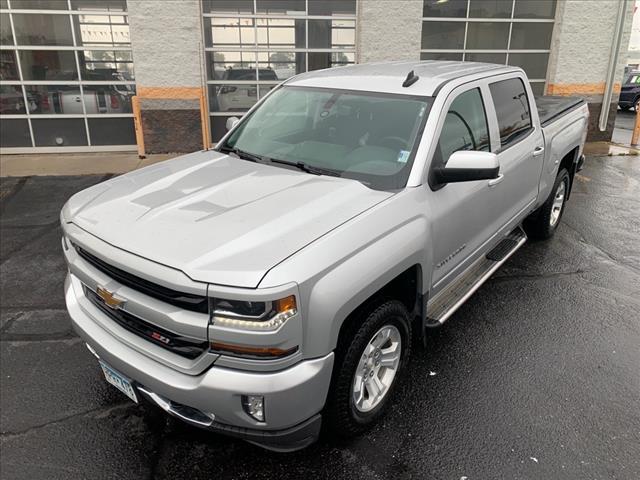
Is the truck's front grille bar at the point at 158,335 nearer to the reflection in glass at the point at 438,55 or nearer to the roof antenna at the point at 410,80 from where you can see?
the roof antenna at the point at 410,80

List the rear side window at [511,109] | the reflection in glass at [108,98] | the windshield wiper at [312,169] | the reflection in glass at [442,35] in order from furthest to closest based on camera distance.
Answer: the reflection in glass at [442,35] < the reflection in glass at [108,98] < the rear side window at [511,109] < the windshield wiper at [312,169]

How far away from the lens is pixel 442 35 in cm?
1138

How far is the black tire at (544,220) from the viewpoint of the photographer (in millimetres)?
5578

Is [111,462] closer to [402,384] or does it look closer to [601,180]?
[402,384]

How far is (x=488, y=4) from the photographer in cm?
1155

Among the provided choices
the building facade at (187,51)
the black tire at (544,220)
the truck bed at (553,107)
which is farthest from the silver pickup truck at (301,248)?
the building facade at (187,51)

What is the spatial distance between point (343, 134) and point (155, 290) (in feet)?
5.75

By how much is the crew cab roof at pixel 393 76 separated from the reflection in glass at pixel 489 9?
8048 millimetres

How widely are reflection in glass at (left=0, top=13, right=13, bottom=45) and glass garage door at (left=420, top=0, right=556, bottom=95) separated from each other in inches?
328

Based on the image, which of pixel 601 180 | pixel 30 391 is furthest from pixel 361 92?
pixel 601 180

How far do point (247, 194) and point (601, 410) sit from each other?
250 cm

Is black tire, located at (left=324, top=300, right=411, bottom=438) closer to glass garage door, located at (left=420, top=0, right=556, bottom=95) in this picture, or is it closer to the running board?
the running board

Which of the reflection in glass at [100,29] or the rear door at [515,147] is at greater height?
the reflection in glass at [100,29]

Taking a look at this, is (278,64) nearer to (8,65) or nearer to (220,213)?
(8,65)
